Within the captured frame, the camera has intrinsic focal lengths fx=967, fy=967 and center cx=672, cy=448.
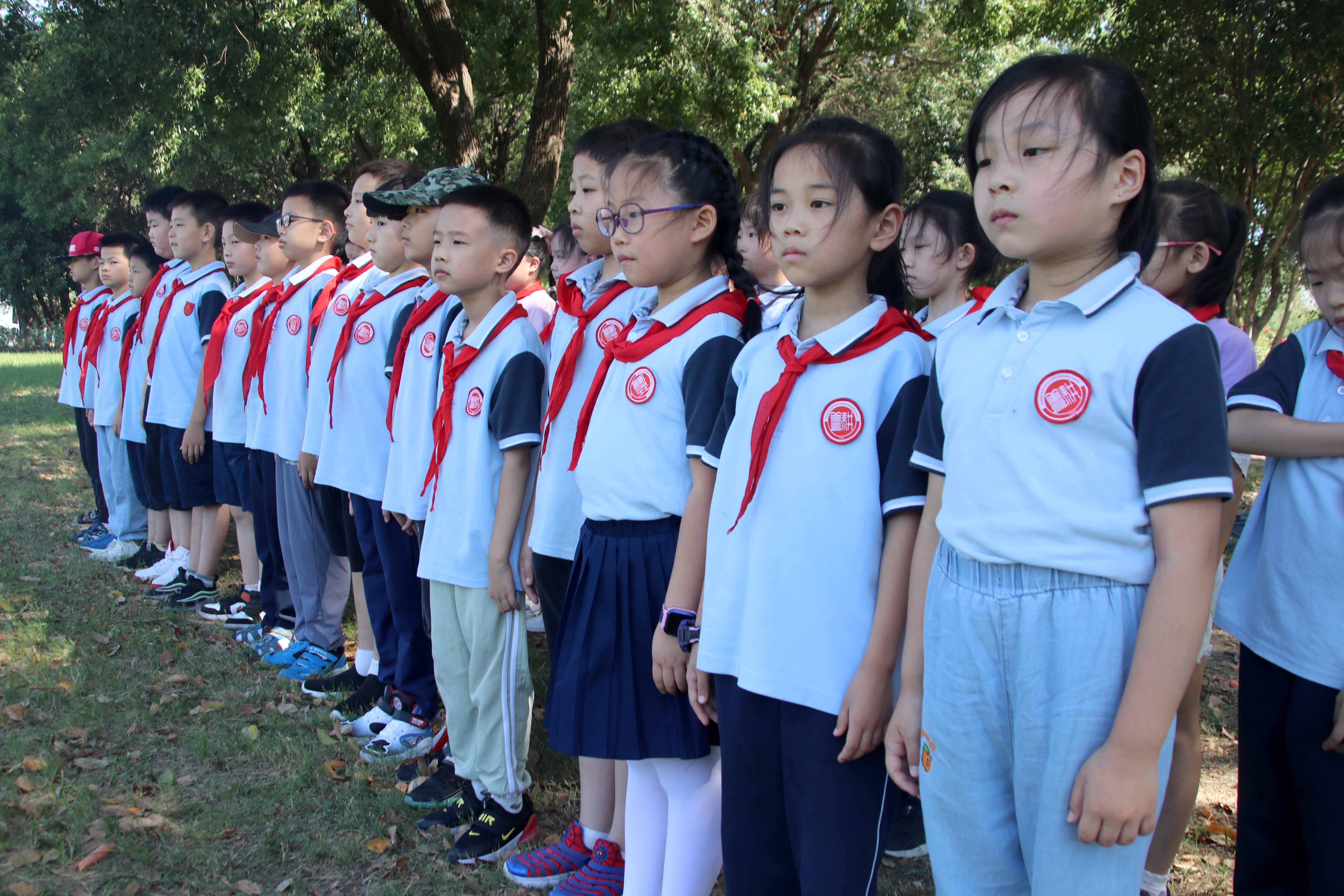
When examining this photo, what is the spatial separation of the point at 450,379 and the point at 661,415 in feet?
3.28

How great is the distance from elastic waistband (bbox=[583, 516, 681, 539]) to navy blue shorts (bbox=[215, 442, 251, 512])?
327cm

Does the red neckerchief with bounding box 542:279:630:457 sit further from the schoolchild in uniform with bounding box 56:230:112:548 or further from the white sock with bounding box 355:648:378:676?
the schoolchild in uniform with bounding box 56:230:112:548

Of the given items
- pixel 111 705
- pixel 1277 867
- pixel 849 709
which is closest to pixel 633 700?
pixel 849 709

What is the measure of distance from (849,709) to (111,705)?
12.1ft

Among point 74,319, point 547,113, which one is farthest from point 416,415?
point 547,113

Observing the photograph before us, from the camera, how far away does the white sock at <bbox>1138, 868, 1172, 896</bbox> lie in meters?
2.55

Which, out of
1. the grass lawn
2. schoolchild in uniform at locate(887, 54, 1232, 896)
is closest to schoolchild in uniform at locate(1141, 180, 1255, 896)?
the grass lawn

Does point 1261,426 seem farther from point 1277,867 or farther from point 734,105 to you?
point 734,105

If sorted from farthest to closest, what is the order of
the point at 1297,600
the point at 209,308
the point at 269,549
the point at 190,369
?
the point at 190,369 < the point at 209,308 < the point at 269,549 < the point at 1297,600

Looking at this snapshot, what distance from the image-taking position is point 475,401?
2.97 meters

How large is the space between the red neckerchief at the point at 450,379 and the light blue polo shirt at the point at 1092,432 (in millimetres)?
1764

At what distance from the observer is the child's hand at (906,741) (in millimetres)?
1699

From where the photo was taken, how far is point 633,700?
2301mm

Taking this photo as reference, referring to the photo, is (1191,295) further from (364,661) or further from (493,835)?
(364,661)
